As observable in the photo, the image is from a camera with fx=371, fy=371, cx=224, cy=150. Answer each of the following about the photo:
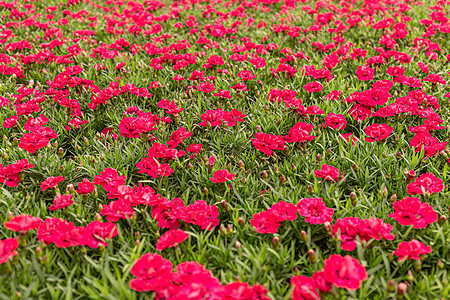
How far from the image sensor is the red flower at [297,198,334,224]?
192cm

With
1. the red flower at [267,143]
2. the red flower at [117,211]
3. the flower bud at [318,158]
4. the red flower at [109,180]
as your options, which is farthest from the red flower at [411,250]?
the red flower at [109,180]

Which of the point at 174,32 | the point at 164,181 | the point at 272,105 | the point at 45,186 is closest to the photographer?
the point at 45,186

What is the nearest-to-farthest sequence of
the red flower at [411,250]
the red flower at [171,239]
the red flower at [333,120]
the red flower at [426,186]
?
the red flower at [411,250] → the red flower at [171,239] → the red flower at [426,186] → the red flower at [333,120]

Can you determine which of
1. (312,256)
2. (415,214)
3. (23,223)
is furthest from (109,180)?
(415,214)

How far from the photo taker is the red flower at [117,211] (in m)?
1.99

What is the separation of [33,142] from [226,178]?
1298 millimetres

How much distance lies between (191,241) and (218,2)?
5.55 m

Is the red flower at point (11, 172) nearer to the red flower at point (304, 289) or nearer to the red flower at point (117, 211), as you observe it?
the red flower at point (117, 211)

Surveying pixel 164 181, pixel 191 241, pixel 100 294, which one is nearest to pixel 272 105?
pixel 164 181

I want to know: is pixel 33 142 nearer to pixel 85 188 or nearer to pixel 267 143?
pixel 85 188

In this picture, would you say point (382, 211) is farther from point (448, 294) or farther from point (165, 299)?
point (165, 299)

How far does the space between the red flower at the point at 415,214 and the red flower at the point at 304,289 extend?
63 cm

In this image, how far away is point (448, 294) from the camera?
1688 mm

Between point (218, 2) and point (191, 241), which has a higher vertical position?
point (218, 2)
